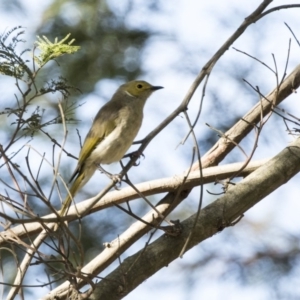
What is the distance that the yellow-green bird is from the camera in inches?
216

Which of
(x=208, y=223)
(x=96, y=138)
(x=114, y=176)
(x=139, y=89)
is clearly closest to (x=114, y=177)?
(x=114, y=176)

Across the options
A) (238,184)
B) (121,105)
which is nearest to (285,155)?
(238,184)

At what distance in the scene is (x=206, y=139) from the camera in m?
7.99

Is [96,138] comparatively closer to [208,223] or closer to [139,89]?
[139,89]

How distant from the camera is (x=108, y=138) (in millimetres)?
5535

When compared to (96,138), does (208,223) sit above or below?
below

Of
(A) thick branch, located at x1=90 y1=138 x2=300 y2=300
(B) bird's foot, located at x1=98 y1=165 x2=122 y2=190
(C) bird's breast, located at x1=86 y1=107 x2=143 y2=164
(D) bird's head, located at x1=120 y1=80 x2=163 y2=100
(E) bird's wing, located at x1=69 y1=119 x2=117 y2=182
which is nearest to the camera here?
(B) bird's foot, located at x1=98 y1=165 x2=122 y2=190

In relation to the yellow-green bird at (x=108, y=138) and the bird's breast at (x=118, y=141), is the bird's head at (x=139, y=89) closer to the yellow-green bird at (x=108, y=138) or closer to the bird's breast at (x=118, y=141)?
the yellow-green bird at (x=108, y=138)

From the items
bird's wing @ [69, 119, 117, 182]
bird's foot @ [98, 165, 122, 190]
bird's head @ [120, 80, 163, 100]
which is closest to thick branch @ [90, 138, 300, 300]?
bird's foot @ [98, 165, 122, 190]

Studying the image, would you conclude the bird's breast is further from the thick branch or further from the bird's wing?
the thick branch

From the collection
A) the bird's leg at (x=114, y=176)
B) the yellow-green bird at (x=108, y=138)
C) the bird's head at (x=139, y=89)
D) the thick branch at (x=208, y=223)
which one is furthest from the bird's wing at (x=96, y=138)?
the thick branch at (x=208, y=223)

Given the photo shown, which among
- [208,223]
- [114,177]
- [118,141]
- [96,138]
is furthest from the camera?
[96,138]

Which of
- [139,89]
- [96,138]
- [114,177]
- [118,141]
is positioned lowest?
[114,177]

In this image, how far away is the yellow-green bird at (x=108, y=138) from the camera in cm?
548
